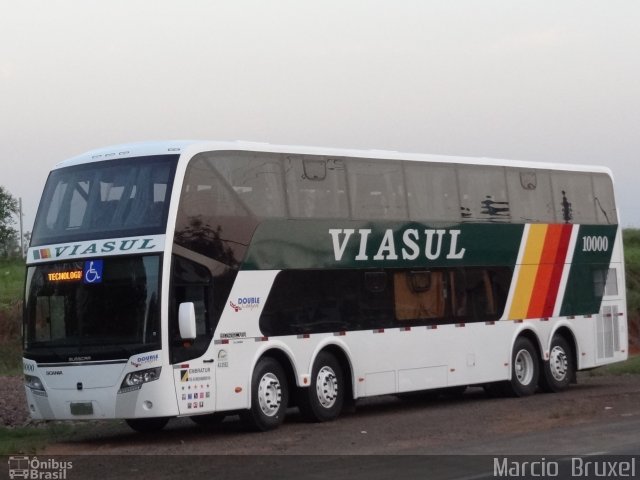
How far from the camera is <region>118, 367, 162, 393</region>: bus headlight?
656 inches

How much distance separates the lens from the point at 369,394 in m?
20.2

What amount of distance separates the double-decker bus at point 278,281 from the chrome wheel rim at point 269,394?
1.4 inches

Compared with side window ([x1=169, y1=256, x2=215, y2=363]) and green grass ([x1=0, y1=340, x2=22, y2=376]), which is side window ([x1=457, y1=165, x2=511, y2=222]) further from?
green grass ([x1=0, y1=340, x2=22, y2=376])

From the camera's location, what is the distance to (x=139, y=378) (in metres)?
16.7

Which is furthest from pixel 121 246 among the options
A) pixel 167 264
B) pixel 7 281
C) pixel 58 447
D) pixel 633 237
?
pixel 633 237

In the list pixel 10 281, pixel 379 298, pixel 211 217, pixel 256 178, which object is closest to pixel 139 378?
pixel 211 217

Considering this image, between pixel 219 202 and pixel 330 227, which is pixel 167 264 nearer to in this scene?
pixel 219 202

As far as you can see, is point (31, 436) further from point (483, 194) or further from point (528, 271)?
point (528, 271)

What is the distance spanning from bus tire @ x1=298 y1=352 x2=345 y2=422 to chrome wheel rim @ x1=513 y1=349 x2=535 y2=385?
505 centimetres

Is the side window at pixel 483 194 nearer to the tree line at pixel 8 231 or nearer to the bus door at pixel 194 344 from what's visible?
the bus door at pixel 194 344

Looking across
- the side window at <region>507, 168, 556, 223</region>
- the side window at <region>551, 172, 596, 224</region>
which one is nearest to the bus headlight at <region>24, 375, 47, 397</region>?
the side window at <region>507, 168, 556, 223</region>

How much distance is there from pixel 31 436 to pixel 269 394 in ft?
12.1

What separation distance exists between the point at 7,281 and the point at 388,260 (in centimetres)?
2843

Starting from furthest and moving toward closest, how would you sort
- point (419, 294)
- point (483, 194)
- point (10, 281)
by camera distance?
point (10, 281) < point (483, 194) < point (419, 294)
